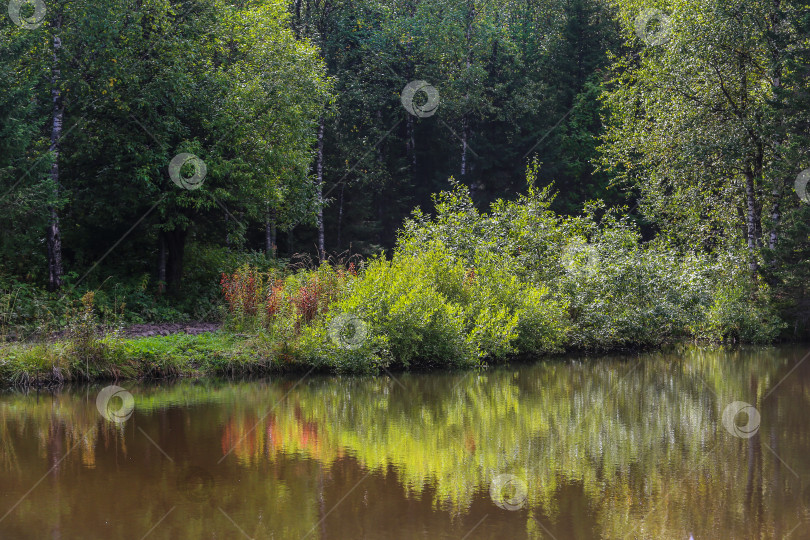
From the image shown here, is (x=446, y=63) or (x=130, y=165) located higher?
(x=446, y=63)

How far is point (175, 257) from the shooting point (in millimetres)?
22312

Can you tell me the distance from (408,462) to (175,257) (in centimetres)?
1574

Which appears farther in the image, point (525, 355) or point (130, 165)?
point (130, 165)

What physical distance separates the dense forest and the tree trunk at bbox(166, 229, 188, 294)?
0.11 metres

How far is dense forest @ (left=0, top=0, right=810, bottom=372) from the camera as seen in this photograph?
1716 cm

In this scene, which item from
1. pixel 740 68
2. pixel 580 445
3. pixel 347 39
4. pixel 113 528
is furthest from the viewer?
pixel 347 39

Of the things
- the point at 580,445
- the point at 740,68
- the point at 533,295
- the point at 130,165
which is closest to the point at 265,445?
the point at 580,445

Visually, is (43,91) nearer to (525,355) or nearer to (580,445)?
(525,355)

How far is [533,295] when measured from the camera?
1722cm

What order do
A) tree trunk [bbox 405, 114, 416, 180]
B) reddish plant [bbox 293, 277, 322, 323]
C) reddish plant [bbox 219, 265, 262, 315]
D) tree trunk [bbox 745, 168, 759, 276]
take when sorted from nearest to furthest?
reddish plant [bbox 293, 277, 322, 323] → reddish plant [bbox 219, 265, 262, 315] → tree trunk [bbox 745, 168, 759, 276] → tree trunk [bbox 405, 114, 416, 180]

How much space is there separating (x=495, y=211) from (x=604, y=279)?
3962 millimetres

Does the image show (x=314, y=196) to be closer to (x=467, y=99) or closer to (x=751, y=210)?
(x=467, y=99)

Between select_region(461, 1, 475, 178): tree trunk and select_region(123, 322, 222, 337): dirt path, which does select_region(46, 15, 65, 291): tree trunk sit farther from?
select_region(461, 1, 475, 178): tree trunk

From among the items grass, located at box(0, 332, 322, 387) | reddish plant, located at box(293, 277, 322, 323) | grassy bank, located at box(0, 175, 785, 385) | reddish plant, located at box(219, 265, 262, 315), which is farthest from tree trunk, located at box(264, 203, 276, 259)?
grass, located at box(0, 332, 322, 387)
